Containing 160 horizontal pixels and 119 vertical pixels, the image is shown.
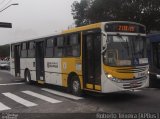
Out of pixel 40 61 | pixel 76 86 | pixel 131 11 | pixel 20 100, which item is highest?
pixel 131 11

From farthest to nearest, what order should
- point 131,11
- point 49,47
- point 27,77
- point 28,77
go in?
point 131,11
point 27,77
point 28,77
point 49,47

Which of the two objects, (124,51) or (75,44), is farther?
(75,44)

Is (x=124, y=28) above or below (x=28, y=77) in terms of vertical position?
above

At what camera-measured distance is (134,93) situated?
53.0 feet

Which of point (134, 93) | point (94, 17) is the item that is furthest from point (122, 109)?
point (94, 17)

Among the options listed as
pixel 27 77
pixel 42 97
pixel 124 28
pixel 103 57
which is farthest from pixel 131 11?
pixel 103 57

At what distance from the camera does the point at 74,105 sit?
43.4 ft

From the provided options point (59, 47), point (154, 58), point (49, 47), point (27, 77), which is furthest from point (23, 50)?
point (154, 58)

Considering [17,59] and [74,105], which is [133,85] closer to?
[74,105]

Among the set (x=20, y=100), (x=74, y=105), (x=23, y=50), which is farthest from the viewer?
(x=23, y=50)

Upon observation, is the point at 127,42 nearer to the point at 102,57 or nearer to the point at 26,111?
the point at 102,57

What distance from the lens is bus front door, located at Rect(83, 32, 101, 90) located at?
13805mm

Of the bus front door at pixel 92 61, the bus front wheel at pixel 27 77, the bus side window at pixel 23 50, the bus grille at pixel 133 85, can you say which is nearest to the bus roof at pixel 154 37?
the bus grille at pixel 133 85

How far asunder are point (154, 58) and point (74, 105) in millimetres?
6195
